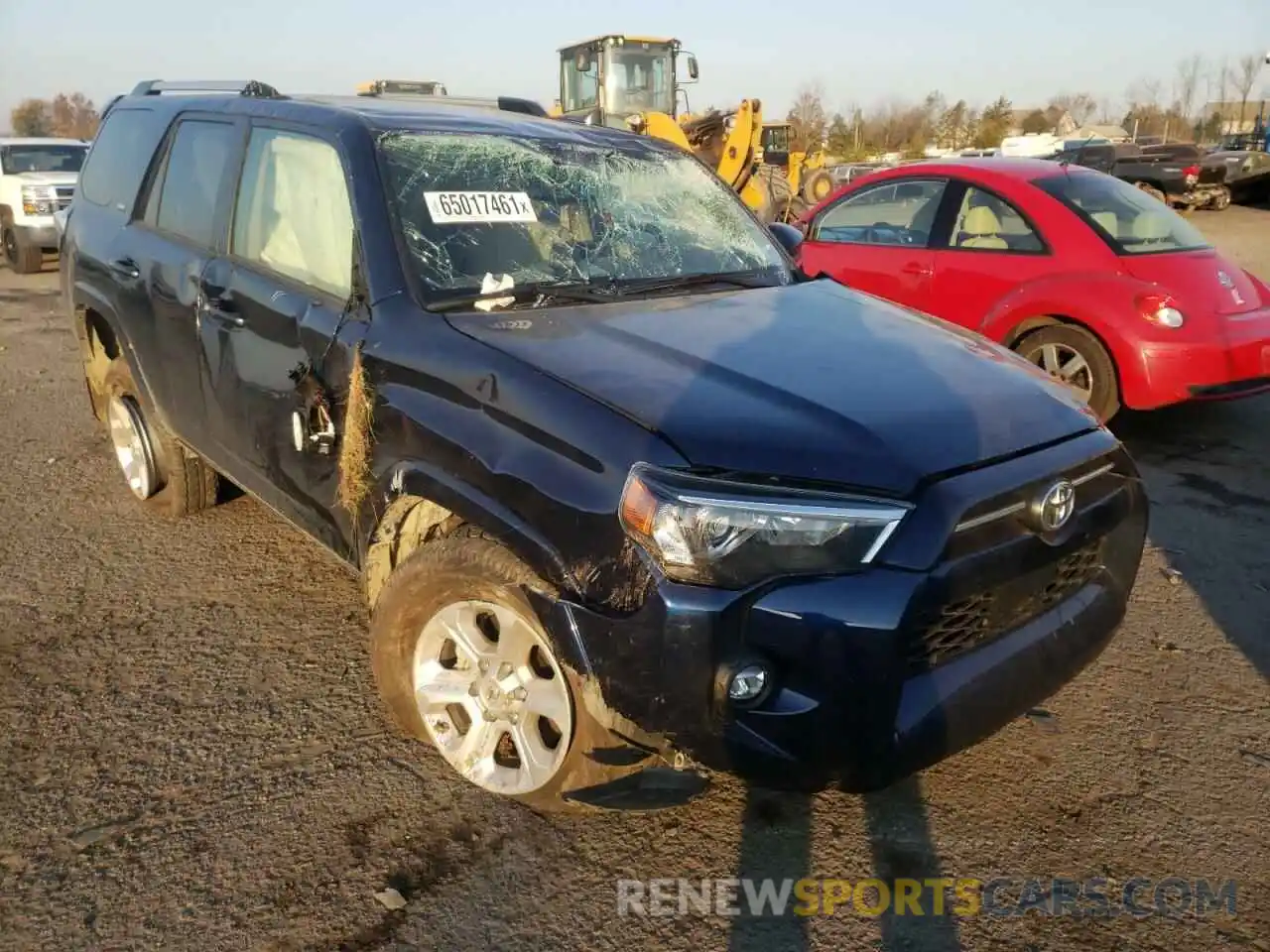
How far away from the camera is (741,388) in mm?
2449

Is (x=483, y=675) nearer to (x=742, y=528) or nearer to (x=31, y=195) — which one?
(x=742, y=528)

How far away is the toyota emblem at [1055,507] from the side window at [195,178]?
3025 millimetres

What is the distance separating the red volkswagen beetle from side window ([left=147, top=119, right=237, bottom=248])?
337cm

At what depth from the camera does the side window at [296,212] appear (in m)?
3.07

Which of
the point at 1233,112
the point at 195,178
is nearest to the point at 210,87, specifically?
the point at 195,178

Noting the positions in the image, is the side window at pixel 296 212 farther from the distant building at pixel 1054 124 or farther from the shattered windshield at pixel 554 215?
the distant building at pixel 1054 124

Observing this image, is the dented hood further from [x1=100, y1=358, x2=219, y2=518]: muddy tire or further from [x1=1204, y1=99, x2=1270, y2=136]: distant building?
[x1=1204, y1=99, x2=1270, y2=136]: distant building

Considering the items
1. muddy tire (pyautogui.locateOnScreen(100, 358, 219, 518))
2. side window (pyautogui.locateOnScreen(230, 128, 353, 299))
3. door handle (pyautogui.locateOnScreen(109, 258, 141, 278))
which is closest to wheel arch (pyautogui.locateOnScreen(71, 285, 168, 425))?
muddy tire (pyautogui.locateOnScreen(100, 358, 219, 518))

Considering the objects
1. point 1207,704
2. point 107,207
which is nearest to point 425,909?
point 1207,704

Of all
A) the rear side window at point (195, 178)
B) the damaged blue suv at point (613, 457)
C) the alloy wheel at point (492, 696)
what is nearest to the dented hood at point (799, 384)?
the damaged blue suv at point (613, 457)

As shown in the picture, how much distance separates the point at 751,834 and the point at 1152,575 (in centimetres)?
257

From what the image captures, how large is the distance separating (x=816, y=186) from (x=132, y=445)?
14.8 metres

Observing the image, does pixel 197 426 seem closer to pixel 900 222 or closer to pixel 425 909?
pixel 425 909

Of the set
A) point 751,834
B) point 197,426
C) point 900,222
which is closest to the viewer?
point 751,834
